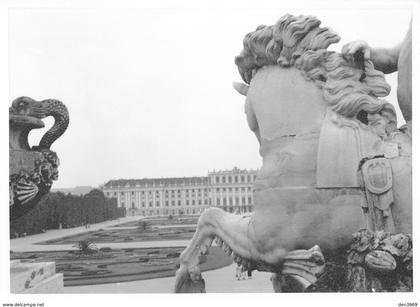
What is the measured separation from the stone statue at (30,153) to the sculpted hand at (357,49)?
5.78 feet

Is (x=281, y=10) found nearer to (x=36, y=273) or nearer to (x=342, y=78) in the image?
(x=342, y=78)

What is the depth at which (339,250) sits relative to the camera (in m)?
2.80

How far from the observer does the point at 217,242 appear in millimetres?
3146

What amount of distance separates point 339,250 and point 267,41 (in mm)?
1164

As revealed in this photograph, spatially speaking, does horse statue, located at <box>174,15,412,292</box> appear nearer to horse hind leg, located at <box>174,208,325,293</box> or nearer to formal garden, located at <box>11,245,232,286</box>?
horse hind leg, located at <box>174,208,325,293</box>

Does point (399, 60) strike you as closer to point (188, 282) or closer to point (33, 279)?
point (188, 282)

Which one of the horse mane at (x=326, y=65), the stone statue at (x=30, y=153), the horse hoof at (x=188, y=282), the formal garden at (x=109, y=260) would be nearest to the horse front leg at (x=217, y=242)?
the horse hoof at (x=188, y=282)

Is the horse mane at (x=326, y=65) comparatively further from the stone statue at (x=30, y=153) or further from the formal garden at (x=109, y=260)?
the formal garden at (x=109, y=260)

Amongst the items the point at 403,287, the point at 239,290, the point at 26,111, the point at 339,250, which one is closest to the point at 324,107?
the point at 339,250

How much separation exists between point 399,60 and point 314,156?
69cm

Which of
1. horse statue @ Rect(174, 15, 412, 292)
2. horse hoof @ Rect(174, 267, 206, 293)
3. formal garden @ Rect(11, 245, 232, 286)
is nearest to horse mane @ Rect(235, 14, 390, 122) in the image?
horse statue @ Rect(174, 15, 412, 292)

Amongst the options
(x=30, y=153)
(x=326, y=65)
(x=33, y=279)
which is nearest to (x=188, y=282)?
(x=33, y=279)

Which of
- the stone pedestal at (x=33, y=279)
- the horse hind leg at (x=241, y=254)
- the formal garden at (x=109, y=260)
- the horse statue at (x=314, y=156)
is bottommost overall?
the formal garden at (x=109, y=260)

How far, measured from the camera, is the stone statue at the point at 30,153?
11.0ft
